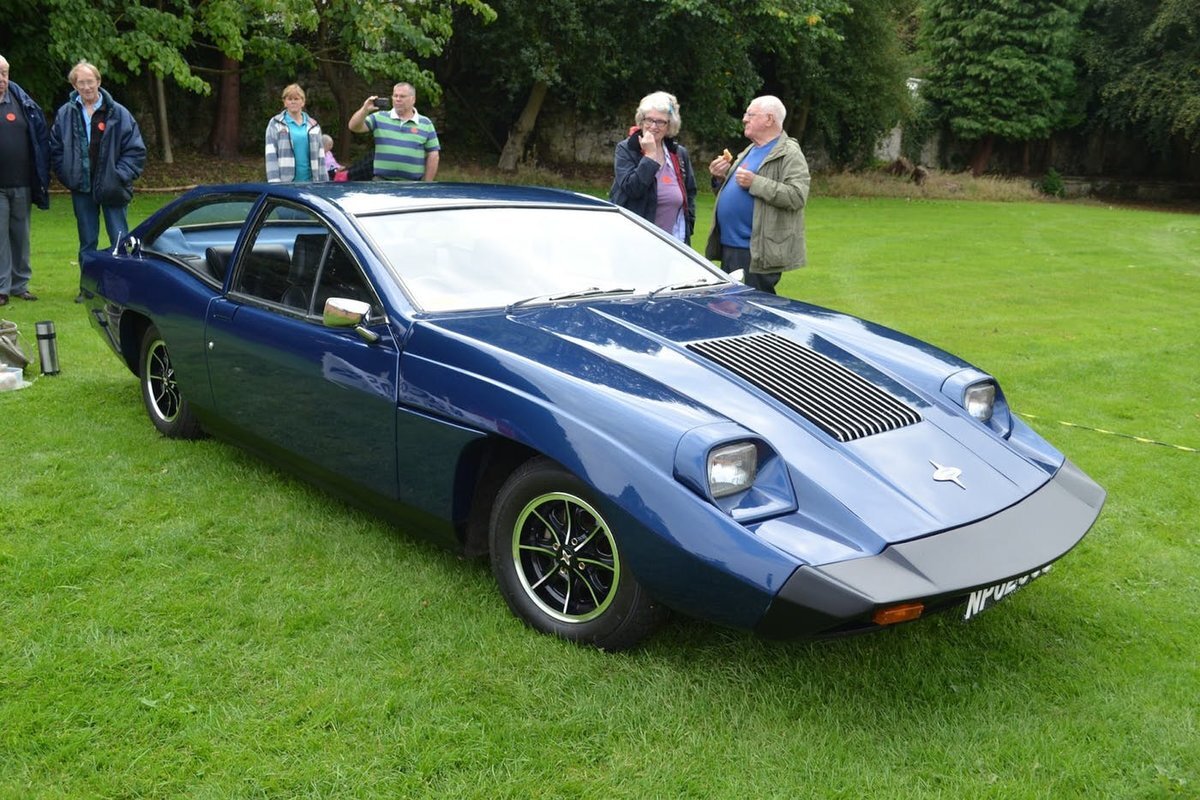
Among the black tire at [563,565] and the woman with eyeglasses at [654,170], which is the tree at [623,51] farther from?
the black tire at [563,565]

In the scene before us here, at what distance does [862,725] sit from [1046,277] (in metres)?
11.7

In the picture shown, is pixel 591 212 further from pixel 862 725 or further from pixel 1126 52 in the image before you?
pixel 1126 52

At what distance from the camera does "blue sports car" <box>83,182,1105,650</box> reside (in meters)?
2.89

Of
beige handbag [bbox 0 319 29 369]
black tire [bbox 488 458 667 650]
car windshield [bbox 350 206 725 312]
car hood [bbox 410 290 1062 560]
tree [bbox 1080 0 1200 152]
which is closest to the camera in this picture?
car hood [bbox 410 290 1062 560]

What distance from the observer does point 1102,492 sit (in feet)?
11.8

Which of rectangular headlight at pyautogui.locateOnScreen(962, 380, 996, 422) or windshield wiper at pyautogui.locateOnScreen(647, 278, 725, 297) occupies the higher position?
windshield wiper at pyautogui.locateOnScreen(647, 278, 725, 297)

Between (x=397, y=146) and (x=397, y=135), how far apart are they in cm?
8

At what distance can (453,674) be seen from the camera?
10.5 ft

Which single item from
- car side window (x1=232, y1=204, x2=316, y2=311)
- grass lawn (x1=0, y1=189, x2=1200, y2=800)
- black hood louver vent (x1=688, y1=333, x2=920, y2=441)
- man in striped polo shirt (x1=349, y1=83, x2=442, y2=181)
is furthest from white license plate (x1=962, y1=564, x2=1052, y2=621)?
man in striped polo shirt (x1=349, y1=83, x2=442, y2=181)

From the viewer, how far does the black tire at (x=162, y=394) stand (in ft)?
17.2

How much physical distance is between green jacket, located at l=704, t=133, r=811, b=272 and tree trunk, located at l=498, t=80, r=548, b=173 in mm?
20847

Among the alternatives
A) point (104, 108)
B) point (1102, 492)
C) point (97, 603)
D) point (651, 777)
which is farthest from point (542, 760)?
point (104, 108)

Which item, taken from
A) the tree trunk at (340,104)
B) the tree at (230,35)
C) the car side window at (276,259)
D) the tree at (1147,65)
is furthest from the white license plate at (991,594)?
the tree at (1147,65)

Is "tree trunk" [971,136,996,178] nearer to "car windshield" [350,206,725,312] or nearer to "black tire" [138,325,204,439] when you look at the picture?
"car windshield" [350,206,725,312]
